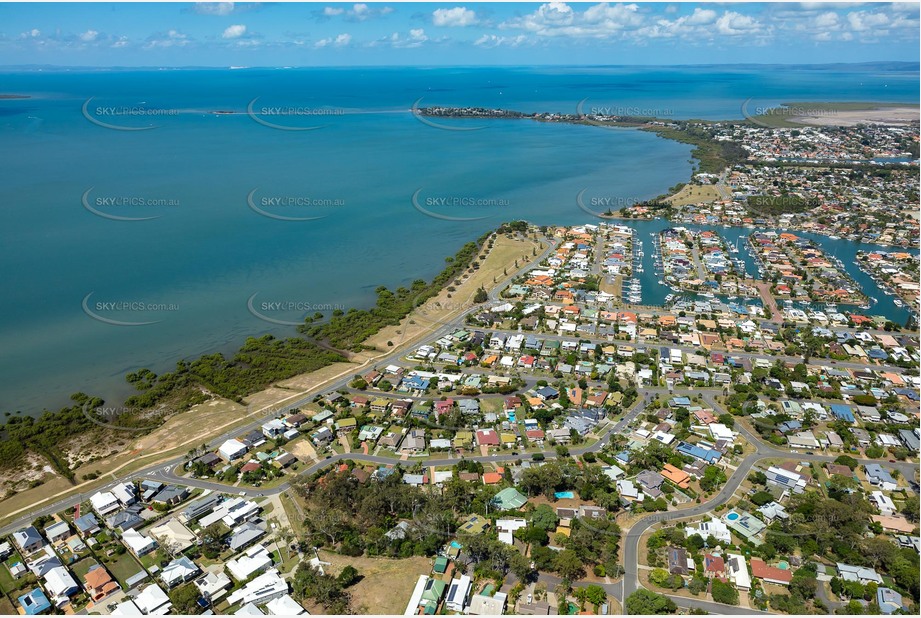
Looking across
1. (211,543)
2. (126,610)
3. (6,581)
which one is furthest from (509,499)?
(6,581)

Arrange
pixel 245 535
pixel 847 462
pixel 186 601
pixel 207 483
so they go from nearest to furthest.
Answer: pixel 186 601
pixel 245 535
pixel 207 483
pixel 847 462

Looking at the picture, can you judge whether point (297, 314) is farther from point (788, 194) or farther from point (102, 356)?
point (788, 194)

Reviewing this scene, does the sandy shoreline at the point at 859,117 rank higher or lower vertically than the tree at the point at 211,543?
higher

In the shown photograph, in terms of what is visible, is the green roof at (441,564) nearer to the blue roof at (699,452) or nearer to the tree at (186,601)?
the tree at (186,601)

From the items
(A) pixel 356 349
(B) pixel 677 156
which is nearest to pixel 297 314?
(A) pixel 356 349

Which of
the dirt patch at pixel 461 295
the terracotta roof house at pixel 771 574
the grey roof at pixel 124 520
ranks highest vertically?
the dirt patch at pixel 461 295

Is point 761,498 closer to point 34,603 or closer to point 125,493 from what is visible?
point 125,493

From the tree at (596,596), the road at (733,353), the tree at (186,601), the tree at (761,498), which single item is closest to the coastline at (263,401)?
the road at (733,353)
